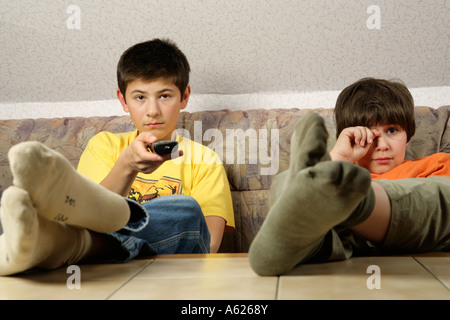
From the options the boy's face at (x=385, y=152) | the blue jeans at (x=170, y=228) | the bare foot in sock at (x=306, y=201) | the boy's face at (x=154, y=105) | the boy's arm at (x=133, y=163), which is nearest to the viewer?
the bare foot in sock at (x=306, y=201)

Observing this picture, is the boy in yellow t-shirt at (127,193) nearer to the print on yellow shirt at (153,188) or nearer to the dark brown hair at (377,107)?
the print on yellow shirt at (153,188)

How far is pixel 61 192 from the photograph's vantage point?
0.70 m

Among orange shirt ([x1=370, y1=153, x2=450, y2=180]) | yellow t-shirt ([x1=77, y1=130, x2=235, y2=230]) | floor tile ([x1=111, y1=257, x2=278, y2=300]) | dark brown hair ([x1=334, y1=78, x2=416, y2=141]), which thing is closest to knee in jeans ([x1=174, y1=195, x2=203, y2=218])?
floor tile ([x1=111, y1=257, x2=278, y2=300])

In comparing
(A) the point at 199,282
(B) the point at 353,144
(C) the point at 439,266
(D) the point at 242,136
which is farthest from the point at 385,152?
(A) the point at 199,282

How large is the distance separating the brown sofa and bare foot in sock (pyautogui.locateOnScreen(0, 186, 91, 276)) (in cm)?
76

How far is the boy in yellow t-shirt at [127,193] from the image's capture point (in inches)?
26.4

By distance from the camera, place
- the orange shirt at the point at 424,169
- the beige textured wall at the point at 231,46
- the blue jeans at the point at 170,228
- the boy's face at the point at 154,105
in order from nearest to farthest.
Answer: the blue jeans at the point at 170,228
the orange shirt at the point at 424,169
the boy's face at the point at 154,105
the beige textured wall at the point at 231,46

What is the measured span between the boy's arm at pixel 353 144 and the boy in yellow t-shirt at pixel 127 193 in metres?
0.37

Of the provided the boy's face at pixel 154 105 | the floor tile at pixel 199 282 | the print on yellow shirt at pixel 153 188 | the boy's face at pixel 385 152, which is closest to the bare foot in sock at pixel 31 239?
the floor tile at pixel 199 282

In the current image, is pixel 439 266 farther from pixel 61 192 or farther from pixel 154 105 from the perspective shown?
pixel 154 105

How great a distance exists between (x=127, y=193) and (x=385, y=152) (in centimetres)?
70

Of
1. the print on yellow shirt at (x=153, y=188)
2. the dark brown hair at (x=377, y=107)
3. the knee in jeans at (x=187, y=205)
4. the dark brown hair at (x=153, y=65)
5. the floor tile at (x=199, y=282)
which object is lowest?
the print on yellow shirt at (x=153, y=188)
